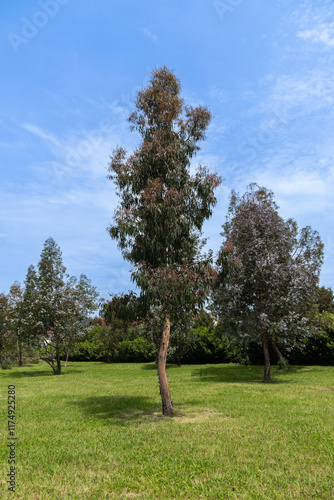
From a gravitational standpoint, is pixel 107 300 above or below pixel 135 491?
above

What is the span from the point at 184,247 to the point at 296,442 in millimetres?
6688

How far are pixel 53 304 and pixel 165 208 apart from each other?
803 inches

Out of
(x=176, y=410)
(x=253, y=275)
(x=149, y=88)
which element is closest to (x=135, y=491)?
(x=176, y=410)

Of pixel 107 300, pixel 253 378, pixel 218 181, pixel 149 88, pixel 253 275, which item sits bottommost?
pixel 253 378

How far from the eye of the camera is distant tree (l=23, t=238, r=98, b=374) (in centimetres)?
2802

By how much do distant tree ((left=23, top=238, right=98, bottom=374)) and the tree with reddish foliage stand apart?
18229mm

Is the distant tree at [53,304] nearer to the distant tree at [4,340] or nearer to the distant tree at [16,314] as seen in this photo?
the distant tree at [16,314]

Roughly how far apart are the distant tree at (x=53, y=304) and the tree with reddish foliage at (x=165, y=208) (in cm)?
1823

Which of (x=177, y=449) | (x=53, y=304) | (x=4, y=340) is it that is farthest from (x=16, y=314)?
(x=177, y=449)

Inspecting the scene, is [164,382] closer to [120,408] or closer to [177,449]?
[120,408]

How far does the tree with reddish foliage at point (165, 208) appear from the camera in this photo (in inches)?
→ 432

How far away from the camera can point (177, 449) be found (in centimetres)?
766

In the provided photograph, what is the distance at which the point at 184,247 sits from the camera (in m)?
12.5

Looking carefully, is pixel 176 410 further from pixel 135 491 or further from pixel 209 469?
pixel 135 491
